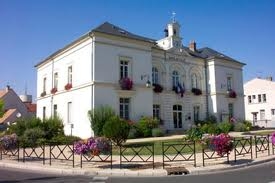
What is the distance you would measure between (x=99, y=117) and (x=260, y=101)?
34221mm

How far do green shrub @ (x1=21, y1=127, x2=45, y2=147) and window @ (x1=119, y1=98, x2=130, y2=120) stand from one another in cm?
732

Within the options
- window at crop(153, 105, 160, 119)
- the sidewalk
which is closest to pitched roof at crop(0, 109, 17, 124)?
window at crop(153, 105, 160, 119)

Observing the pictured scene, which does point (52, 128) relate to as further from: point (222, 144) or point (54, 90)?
point (222, 144)

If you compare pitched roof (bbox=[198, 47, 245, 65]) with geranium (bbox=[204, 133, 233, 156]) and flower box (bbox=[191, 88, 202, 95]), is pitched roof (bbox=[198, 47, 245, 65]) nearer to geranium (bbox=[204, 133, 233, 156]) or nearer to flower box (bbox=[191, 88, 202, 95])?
flower box (bbox=[191, 88, 202, 95])

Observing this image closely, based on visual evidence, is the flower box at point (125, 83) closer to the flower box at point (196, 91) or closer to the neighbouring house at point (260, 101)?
the flower box at point (196, 91)

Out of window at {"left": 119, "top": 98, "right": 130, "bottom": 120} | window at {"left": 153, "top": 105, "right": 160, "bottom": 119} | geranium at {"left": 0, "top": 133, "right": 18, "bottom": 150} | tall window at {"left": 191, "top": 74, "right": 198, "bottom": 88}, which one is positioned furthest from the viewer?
tall window at {"left": 191, "top": 74, "right": 198, "bottom": 88}

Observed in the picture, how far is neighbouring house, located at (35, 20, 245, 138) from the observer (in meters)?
25.9

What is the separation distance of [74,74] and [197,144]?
13.9 m

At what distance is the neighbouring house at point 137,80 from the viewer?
25.9m

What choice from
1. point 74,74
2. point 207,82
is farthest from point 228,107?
point 74,74

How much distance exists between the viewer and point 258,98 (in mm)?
50438

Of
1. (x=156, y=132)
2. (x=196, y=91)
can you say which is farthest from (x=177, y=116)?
(x=156, y=132)

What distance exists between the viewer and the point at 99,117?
23.9 m

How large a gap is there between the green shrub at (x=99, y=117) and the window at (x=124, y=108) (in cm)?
241
